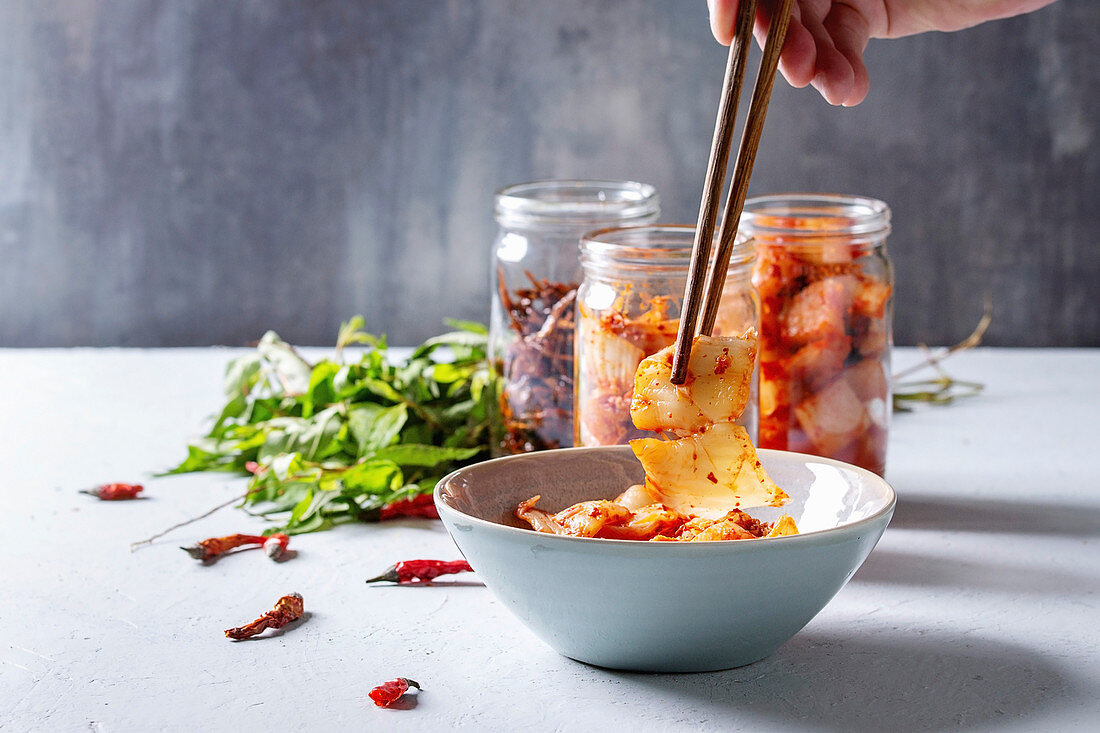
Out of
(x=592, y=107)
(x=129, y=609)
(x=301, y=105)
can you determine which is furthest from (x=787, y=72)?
(x=301, y=105)

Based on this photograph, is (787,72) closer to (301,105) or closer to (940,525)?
(940,525)

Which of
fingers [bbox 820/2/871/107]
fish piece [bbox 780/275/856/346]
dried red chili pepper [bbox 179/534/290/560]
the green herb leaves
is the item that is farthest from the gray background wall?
dried red chili pepper [bbox 179/534/290/560]

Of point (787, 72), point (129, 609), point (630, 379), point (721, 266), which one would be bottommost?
point (129, 609)

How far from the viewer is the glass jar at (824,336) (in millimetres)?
1021

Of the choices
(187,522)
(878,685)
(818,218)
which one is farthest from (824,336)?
(187,522)

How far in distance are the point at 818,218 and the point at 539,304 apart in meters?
0.29

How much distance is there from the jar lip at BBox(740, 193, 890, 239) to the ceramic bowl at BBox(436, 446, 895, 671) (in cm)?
36

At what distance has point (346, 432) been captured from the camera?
3.89 ft

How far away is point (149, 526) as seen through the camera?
1054 mm

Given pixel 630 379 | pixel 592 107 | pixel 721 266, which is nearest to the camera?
pixel 721 266

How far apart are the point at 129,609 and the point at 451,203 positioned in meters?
1.41

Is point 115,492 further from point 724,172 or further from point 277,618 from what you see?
point 724,172

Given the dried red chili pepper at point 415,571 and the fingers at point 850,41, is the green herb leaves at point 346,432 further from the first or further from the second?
the fingers at point 850,41

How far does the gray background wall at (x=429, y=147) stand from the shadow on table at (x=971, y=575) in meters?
1.29
